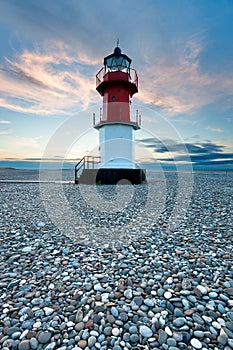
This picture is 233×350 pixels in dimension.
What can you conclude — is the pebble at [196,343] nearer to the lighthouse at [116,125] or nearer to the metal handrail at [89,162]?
the lighthouse at [116,125]

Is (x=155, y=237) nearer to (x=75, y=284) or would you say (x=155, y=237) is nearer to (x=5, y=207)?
(x=75, y=284)

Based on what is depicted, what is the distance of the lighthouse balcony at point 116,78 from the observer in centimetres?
1598

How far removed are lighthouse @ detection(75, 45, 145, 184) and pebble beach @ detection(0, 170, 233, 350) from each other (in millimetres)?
11314

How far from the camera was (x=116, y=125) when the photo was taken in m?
16.2

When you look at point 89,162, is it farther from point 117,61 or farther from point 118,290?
point 118,290

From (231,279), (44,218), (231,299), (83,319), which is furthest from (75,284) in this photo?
(44,218)

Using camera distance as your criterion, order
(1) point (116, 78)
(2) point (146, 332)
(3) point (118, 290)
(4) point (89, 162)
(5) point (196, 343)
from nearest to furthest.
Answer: (5) point (196, 343)
(2) point (146, 332)
(3) point (118, 290)
(1) point (116, 78)
(4) point (89, 162)

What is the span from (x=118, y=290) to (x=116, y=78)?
1596 cm

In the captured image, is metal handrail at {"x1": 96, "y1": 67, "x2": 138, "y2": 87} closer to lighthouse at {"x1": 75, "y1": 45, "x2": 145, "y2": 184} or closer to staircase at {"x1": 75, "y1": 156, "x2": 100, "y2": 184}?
lighthouse at {"x1": 75, "y1": 45, "x2": 145, "y2": 184}

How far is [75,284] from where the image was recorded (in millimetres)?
2969

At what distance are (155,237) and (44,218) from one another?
370 centimetres

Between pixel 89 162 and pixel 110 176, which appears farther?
pixel 89 162

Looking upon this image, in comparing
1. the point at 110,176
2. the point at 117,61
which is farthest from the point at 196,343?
the point at 117,61

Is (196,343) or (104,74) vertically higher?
(104,74)
